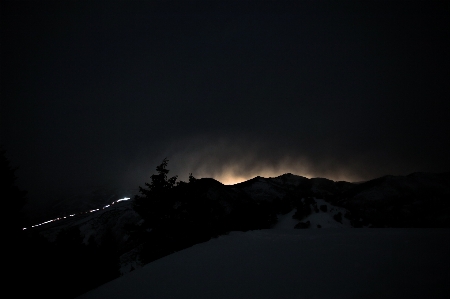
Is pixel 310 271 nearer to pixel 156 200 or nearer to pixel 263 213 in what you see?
pixel 156 200

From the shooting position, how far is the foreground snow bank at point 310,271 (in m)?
2.42

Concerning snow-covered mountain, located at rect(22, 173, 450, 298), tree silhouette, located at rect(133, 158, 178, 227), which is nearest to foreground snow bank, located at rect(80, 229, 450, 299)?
snow-covered mountain, located at rect(22, 173, 450, 298)

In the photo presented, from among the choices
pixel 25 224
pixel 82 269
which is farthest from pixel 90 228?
pixel 82 269

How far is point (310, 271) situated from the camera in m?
3.18

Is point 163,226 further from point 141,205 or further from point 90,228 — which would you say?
point 90,228

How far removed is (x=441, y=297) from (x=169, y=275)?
15.6 feet

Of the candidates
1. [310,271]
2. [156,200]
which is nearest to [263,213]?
[156,200]

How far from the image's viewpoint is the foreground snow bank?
7.93 feet

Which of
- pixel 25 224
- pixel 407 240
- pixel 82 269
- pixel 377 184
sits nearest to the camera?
pixel 407 240

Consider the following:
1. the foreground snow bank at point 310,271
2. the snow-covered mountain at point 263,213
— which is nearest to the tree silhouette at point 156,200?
the snow-covered mountain at point 263,213

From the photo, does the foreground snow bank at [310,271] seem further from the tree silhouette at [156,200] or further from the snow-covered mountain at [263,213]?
the tree silhouette at [156,200]

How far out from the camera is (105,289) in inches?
181

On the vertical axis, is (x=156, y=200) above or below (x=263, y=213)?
above

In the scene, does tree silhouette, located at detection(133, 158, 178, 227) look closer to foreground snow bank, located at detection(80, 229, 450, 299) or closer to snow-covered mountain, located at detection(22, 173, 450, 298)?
snow-covered mountain, located at detection(22, 173, 450, 298)
